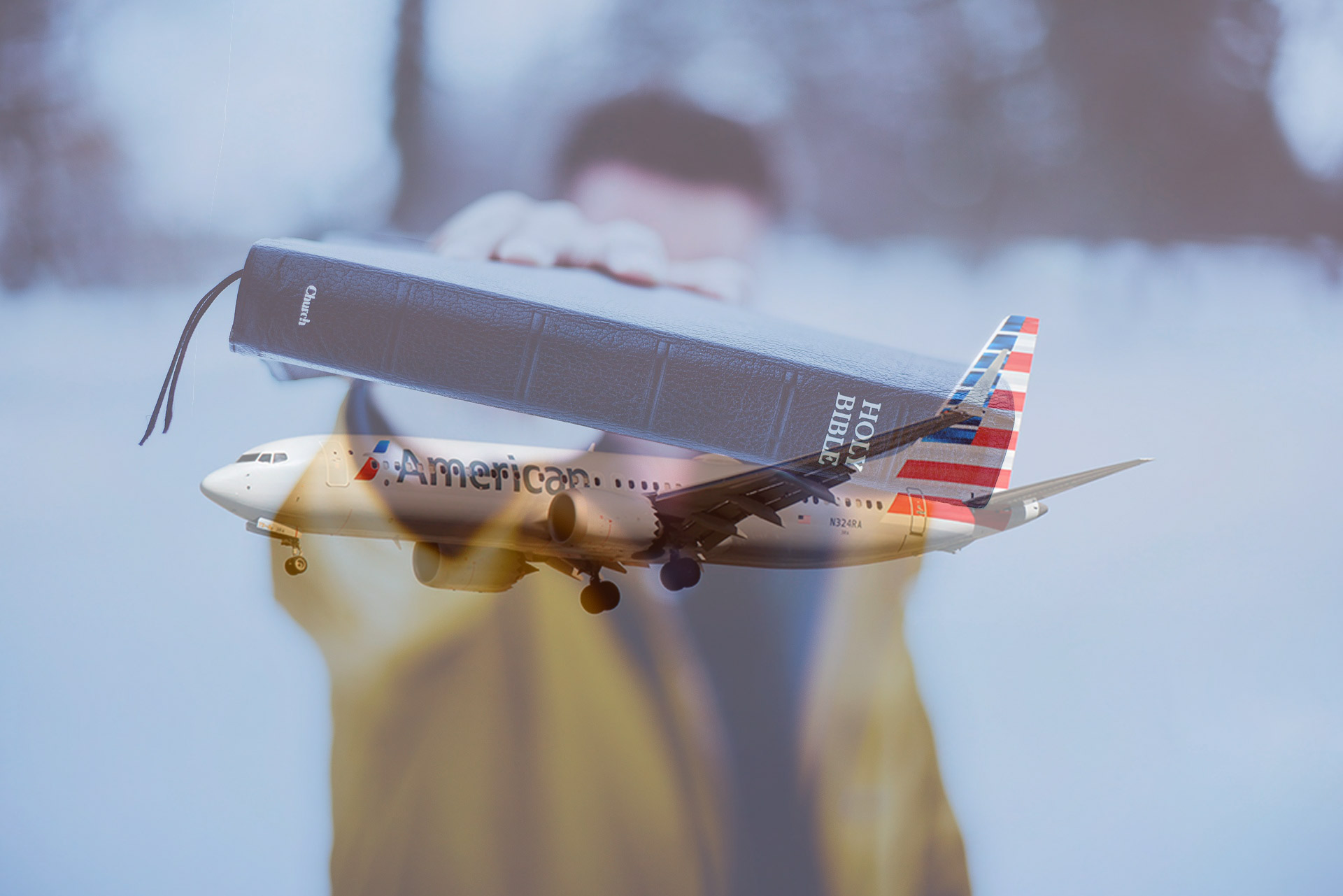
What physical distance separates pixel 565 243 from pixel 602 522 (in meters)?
1.84

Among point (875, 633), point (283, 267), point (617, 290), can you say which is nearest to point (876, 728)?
point (875, 633)

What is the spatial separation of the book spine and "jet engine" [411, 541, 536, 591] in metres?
1.69

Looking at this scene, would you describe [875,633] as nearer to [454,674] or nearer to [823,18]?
[454,674]

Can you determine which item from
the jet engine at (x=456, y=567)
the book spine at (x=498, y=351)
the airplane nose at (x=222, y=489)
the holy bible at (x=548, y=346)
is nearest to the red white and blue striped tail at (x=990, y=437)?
the holy bible at (x=548, y=346)

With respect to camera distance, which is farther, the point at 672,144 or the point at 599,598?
the point at 599,598

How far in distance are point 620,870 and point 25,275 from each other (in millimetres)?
5462

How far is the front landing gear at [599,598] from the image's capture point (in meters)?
8.48

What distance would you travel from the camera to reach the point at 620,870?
8.27 m

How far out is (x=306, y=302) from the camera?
21.5ft

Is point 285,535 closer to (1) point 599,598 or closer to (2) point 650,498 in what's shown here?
(1) point 599,598

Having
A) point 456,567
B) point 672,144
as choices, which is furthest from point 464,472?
point 672,144

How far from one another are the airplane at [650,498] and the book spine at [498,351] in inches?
29.1

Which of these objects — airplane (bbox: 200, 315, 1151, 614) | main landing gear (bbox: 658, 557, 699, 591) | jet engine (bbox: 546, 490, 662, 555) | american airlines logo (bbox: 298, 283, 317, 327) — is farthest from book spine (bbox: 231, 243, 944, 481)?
main landing gear (bbox: 658, 557, 699, 591)

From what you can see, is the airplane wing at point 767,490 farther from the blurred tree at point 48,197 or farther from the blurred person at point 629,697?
the blurred tree at point 48,197
